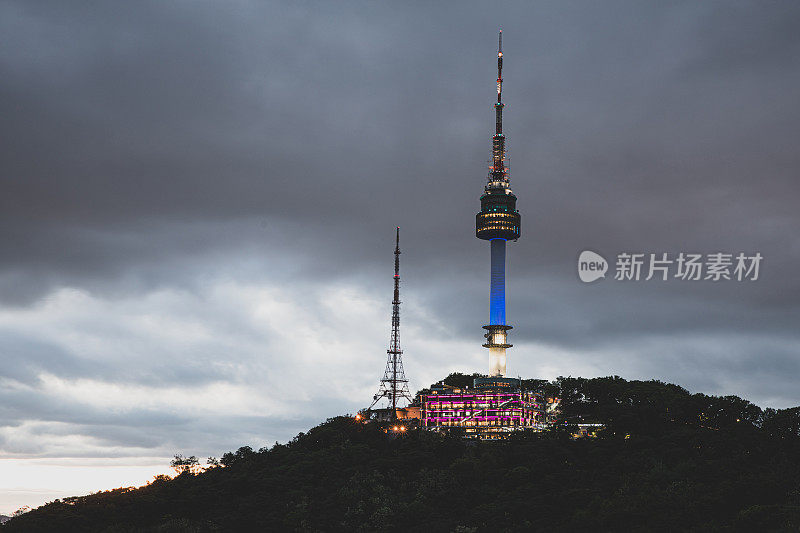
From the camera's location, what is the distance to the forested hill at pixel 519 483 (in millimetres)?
113938

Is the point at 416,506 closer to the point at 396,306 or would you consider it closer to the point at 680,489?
the point at 680,489

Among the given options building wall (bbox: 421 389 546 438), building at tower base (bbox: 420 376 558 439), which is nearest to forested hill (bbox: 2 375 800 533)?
building at tower base (bbox: 420 376 558 439)

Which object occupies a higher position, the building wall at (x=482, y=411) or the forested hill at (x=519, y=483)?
the building wall at (x=482, y=411)

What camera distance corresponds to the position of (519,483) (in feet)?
452

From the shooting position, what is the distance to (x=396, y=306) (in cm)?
18425

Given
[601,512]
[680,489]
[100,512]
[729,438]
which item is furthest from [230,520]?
[729,438]

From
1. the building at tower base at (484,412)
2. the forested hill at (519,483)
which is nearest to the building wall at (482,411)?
the building at tower base at (484,412)

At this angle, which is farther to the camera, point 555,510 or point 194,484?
point 194,484

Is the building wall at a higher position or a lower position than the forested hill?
higher

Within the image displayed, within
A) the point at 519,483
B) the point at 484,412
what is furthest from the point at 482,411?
the point at 519,483

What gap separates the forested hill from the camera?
114 m

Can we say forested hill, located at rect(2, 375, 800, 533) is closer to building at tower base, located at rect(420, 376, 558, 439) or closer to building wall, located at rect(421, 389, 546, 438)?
building at tower base, located at rect(420, 376, 558, 439)

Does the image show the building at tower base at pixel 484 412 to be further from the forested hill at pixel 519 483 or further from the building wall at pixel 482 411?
the forested hill at pixel 519 483

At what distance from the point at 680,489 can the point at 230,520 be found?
65687 millimetres
